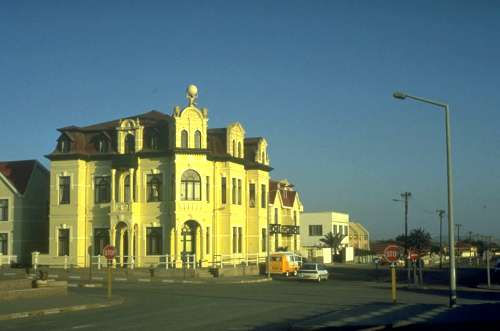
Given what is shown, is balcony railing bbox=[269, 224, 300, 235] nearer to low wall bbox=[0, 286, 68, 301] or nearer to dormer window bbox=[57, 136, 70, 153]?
dormer window bbox=[57, 136, 70, 153]

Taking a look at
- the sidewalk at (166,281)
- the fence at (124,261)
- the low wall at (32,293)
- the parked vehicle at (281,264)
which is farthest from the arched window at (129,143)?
the low wall at (32,293)

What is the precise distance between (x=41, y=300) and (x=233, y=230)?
94.3ft

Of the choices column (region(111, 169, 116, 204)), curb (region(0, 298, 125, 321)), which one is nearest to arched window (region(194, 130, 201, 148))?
column (region(111, 169, 116, 204))

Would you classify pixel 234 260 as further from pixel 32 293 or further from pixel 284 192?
pixel 32 293

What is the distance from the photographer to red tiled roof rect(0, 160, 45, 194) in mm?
57938

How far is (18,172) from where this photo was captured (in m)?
59.2

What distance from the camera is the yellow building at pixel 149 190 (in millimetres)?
51469

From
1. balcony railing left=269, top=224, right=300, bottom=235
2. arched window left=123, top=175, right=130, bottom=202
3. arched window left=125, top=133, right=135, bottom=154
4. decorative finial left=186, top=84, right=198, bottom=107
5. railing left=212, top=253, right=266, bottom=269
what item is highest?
decorative finial left=186, top=84, right=198, bottom=107

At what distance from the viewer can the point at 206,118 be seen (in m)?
51.9

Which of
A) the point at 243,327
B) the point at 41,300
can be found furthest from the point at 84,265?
the point at 243,327

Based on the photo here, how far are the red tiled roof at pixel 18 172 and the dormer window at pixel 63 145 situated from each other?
5.59 m

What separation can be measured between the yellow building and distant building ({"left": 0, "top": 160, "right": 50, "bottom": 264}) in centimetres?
357

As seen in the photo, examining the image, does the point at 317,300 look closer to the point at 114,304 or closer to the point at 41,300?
the point at 114,304

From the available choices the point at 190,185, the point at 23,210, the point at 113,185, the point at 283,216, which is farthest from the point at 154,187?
the point at 283,216
